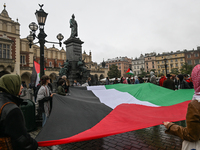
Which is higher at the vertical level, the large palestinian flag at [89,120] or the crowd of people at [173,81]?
the crowd of people at [173,81]

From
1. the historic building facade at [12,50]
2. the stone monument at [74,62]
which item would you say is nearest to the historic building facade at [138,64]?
the historic building facade at [12,50]

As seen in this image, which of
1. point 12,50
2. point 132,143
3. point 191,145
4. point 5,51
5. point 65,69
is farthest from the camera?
point 12,50

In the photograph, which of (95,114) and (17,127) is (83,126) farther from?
(17,127)

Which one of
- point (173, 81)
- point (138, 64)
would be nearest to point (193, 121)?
point (173, 81)

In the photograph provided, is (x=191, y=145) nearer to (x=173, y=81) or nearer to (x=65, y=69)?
(x=173, y=81)

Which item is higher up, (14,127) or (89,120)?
(14,127)

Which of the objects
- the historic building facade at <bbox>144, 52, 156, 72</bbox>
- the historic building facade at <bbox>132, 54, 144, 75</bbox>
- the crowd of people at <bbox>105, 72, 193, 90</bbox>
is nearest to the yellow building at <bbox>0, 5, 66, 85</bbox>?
the crowd of people at <bbox>105, 72, 193, 90</bbox>

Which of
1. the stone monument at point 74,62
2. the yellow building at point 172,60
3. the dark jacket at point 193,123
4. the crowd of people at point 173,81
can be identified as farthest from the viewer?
the yellow building at point 172,60

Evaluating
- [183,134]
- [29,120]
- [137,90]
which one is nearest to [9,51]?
Answer: [29,120]

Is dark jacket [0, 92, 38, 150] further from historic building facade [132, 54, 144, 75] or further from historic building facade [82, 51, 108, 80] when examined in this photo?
historic building facade [132, 54, 144, 75]

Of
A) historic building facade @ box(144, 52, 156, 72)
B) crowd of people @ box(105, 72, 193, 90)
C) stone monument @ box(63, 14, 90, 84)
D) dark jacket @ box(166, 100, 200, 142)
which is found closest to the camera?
dark jacket @ box(166, 100, 200, 142)

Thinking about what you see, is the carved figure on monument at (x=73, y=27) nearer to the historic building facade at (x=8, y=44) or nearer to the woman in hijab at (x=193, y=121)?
the woman in hijab at (x=193, y=121)

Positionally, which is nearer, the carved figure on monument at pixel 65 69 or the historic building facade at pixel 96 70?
the carved figure on monument at pixel 65 69

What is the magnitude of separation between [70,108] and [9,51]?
1398 inches
